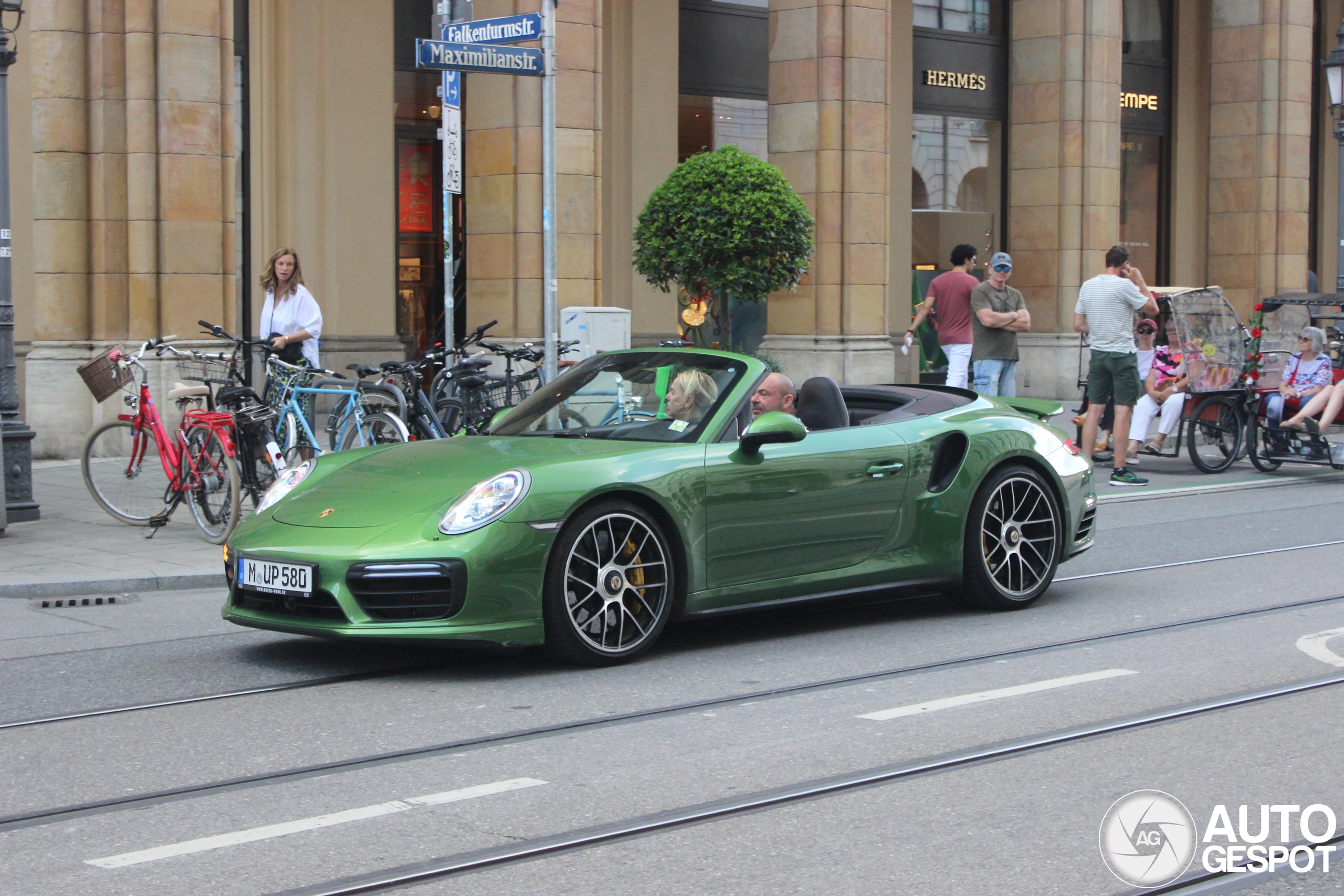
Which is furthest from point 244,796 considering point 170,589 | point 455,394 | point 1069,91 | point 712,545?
point 1069,91

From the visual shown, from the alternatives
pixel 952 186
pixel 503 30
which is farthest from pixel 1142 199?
pixel 503 30

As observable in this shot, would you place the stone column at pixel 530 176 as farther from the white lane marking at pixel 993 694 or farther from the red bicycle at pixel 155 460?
the white lane marking at pixel 993 694

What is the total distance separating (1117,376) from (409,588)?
30.3ft

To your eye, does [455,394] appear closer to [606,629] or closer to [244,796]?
[606,629]

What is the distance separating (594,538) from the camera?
20.8ft

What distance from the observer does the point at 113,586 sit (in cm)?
876

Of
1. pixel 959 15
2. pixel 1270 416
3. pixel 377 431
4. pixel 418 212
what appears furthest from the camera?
pixel 959 15

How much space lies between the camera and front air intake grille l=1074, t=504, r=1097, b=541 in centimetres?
823

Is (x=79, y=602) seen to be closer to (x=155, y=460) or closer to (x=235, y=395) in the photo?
(x=235, y=395)

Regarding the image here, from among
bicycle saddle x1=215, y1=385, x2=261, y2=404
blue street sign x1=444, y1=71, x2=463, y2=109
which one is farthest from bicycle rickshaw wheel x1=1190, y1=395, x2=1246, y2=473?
bicycle saddle x1=215, y1=385, x2=261, y2=404

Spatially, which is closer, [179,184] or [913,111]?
[179,184]

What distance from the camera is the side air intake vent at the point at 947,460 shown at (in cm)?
756

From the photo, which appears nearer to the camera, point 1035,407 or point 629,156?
point 1035,407

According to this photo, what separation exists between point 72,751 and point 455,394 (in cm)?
927
